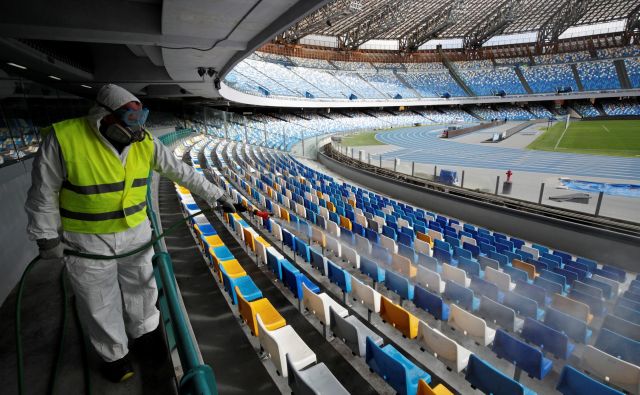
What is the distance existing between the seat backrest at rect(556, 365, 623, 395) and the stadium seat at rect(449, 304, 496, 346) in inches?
37.3

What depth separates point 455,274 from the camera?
6027 mm

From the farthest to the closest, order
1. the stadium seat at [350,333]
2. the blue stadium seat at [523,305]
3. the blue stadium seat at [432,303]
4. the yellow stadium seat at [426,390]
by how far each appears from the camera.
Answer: the blue stadium seat at [523,305] < the blue stadium seat at [432,303] < the stadium seat at [350,333] < the yellow stadium seat at [426,390]

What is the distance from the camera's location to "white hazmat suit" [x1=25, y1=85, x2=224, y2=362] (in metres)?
1.96

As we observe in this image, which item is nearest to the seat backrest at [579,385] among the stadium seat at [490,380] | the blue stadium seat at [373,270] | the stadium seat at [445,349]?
the stadium seat at [490,380]

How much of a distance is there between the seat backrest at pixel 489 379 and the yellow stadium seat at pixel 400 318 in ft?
2.86

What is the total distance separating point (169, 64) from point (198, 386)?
10.8 m

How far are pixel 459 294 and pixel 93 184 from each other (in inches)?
209

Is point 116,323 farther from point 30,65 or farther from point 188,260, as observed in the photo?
point 30,65

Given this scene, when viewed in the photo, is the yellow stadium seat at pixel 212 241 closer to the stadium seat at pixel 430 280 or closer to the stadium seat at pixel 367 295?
the stadium seat at pixel 367 295

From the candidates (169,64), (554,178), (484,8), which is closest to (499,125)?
(484,8)

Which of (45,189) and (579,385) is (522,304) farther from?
(45,189)

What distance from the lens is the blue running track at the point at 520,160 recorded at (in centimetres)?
1766

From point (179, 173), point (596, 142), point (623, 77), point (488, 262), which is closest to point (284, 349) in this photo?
point (179, 173)

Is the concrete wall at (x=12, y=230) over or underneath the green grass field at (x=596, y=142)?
over
